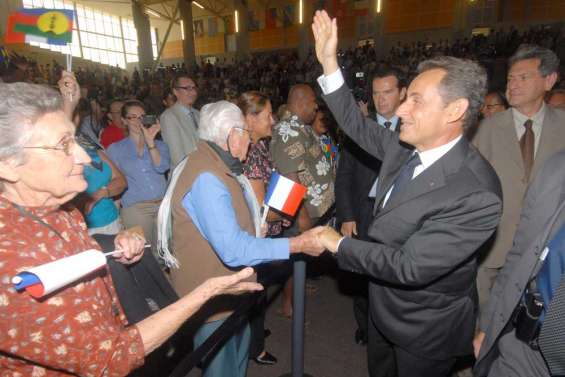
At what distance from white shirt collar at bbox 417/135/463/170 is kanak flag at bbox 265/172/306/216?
0.67 m

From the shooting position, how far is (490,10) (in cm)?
2042

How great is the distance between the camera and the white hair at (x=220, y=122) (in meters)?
1.97

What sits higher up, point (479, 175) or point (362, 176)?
point (479, 175)

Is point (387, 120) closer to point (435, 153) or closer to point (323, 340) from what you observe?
point (435, 153)

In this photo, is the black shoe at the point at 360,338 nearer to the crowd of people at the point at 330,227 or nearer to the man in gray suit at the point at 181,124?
the crowd of people at the point at 330,227

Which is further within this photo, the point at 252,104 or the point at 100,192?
the point at 100,192

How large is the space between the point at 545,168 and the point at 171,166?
3.63m

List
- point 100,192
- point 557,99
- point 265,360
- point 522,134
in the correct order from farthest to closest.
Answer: point 557,99
point 265,360
point 100,192
point 522,134

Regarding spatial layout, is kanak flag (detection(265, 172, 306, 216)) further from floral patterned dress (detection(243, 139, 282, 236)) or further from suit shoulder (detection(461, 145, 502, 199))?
suit shoulder (detection(461, 145, 502, 199))

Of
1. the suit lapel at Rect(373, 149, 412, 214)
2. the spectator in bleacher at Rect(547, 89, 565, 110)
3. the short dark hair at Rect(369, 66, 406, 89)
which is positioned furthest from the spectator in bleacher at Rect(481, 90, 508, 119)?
the suit lapel at Rect(373, 149, 412, 214)

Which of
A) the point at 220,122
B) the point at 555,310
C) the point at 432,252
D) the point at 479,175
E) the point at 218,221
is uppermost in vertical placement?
the point at 220,122

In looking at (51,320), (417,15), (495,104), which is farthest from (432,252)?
(417,15)

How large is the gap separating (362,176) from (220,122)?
1579 mm

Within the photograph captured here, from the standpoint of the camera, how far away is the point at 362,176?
3.11m
